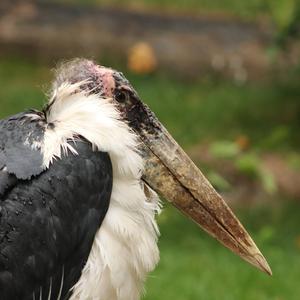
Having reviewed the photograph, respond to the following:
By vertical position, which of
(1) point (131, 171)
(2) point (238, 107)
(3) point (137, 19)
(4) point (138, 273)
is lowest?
(4) point (138, 273)

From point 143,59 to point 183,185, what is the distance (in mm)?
8288

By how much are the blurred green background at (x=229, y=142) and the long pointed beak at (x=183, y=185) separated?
19.5 inches

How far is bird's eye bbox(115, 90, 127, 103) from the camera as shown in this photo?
4.14 meters

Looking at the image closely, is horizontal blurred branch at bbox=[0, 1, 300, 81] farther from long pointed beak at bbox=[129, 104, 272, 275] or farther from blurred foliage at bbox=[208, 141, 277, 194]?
long pointed beak at bbox=[129, 104, 272, 275]

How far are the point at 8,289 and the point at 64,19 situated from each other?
9.36 meters

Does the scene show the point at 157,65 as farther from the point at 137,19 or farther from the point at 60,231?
the point at 60,231

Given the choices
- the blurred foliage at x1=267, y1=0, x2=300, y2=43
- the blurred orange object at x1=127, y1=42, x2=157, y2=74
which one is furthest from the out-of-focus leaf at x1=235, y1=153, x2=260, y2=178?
the blurred orange object at x1=127, y1=42, x2=157, y2=74

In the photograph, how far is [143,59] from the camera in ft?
40.9

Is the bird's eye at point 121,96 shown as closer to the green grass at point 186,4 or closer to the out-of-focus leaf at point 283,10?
the out-of-focus leaf at point 283,10

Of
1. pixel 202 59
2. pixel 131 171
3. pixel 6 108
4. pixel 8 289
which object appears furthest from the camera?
pixel 202 59

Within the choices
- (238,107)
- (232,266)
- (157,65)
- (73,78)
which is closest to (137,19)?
(157,65)

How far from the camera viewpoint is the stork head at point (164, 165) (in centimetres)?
414

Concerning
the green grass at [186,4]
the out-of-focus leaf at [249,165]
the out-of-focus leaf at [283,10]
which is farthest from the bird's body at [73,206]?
the green grass at [186,4]

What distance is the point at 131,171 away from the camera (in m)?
3.98
